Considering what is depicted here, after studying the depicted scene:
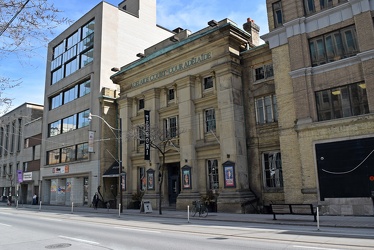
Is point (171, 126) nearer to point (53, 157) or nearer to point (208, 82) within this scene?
point (208, 82)

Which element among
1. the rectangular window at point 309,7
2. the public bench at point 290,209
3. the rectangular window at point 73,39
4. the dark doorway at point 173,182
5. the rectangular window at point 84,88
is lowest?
the public bench at point 290,209

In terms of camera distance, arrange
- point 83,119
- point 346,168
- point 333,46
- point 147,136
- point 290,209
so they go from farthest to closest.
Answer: point 83,119
point 147,136
point 333,46
point 346,168
point 290,209

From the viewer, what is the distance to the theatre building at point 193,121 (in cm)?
2423

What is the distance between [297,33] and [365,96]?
6.16 meters

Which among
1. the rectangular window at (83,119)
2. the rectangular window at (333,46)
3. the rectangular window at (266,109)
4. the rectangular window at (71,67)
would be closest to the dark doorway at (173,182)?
the rectangular window at (266,109)

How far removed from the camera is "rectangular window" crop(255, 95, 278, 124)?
23.9 meters

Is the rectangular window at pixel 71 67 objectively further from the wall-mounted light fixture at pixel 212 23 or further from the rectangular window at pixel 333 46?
the rectangular window at pixel 333 46

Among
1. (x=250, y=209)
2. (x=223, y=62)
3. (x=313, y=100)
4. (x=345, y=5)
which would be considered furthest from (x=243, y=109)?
(x=345, y=5)

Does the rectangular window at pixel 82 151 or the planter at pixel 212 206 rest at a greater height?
the rectangular window at pixel 82 151

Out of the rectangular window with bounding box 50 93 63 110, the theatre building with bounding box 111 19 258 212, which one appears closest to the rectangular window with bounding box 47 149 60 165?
the rectangular window with bounding box 50 93 63 110

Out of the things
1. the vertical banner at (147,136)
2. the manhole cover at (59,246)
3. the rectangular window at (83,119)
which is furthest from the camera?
the rectangular window at (83,119)

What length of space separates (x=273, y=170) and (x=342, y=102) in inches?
274

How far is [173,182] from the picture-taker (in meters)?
29.7

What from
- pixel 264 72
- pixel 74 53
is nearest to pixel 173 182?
pixel 264 72
